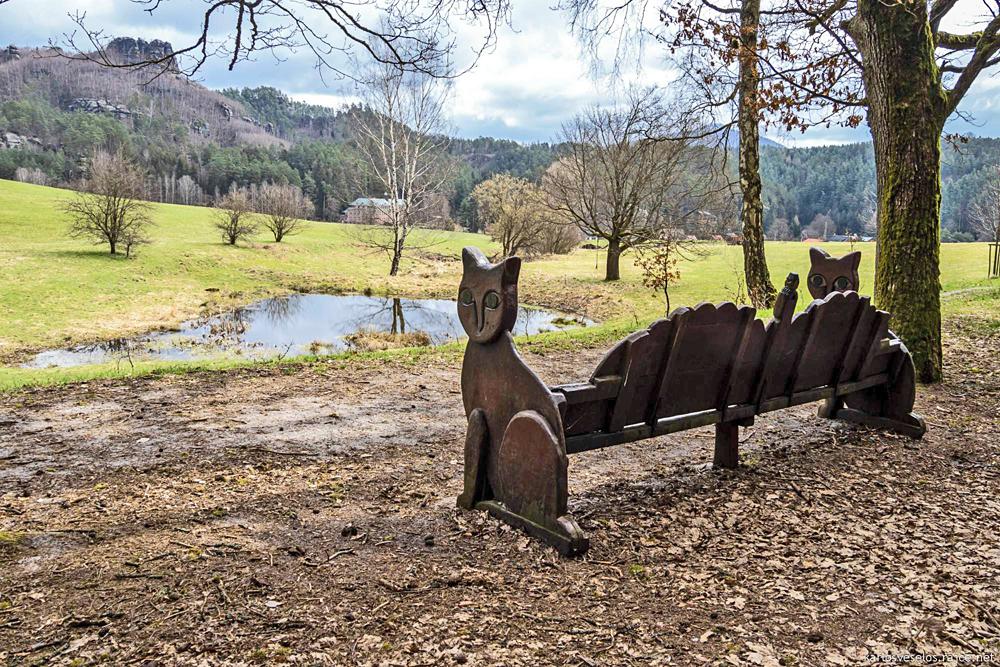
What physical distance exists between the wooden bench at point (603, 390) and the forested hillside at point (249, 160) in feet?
183

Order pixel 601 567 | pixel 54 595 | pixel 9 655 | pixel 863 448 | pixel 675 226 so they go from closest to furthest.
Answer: pixel 9 655 → pixel 54 595 → pixel 601 567 → pixel 863 448 → pixel 675 226

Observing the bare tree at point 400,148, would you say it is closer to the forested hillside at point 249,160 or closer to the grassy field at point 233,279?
the grassy field at point 233,279

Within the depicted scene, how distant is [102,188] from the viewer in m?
31.6

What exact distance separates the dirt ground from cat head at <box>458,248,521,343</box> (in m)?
1.15

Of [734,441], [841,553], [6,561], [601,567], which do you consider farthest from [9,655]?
[734,441]

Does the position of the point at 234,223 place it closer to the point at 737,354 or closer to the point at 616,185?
the point at 616,185

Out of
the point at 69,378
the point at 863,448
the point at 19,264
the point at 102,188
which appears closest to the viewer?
the point at 863,448

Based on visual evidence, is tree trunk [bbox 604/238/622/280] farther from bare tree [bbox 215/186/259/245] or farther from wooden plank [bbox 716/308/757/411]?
wooden plank [bbox 716/308/757/411]

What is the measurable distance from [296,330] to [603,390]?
18828 mm

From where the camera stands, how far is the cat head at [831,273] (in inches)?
242

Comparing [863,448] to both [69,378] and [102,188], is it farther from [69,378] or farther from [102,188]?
[102,188]

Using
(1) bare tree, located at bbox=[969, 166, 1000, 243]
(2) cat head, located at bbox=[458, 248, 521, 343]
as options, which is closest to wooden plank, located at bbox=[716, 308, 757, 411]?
(2) cat head, located at bbox=[458, 248, 521, 343]

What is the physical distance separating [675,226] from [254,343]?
16.4m

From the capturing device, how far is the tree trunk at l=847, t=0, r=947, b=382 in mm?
6918
